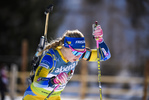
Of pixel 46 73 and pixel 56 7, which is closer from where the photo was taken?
pixel 46 73

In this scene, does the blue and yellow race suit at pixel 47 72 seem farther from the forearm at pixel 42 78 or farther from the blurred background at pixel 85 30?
the blurred background at pixel 85 30

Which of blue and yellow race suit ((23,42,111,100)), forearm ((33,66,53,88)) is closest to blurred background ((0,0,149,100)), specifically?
blue and yellow race suit ((23,42,111,100))

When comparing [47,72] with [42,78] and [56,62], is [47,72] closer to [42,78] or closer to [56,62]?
[42,78]

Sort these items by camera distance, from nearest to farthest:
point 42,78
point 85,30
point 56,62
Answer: point 42,78 < point 56,62 < point 85,30

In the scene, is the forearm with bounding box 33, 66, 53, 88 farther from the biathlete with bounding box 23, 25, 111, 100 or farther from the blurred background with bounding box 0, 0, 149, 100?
the blurred background with bounding box 0, 0, 149, 100

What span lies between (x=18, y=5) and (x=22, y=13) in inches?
21.1

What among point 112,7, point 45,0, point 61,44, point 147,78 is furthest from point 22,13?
point 61,44

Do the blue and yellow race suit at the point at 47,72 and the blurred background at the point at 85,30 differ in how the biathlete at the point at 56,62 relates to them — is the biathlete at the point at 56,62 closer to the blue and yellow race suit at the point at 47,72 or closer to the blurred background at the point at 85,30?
the blue and yellow race suit at the point at 47,72

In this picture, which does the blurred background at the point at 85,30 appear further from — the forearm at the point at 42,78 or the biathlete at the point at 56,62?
the forearm at the point at 42,78

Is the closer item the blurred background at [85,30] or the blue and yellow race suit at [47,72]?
the blue and yellow race suit at [47,72]

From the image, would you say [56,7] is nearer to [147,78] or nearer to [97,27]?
[147,78]

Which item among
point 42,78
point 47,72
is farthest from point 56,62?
point 42,78

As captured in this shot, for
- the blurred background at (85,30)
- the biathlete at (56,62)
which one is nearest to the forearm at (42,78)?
the biathlete at (56,62)

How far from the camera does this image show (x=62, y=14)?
53.0ft
